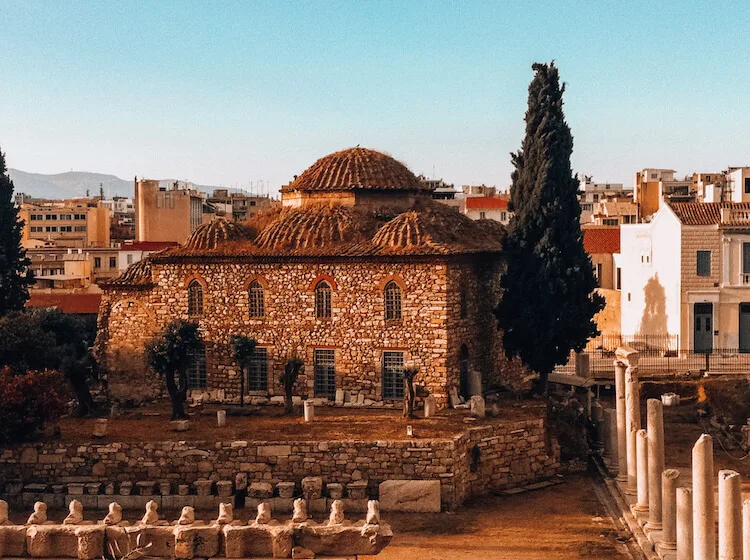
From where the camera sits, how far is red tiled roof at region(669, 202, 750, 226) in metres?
47.2

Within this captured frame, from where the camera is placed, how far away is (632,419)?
3259 centimetres

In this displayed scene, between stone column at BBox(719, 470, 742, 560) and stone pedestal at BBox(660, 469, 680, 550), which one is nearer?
stone column at BBox(719, 470, 742, 560)

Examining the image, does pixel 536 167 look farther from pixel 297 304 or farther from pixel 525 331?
pixel 297 304

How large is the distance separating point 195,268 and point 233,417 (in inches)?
243

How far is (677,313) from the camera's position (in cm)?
4775

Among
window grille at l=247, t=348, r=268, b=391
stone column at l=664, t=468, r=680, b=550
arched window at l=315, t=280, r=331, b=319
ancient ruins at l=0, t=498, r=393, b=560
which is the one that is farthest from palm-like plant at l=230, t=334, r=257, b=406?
stone column at l=664, t=468, r=680, b=550

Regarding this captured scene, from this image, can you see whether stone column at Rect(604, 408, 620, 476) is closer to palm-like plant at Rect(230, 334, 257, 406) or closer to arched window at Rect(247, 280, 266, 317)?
palm-like plant at Rect(230, 334, 257, 406)

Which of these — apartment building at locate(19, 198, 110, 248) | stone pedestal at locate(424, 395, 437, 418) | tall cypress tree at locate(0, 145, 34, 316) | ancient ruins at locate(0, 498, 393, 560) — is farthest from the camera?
apartment building at locate(19, 198, 110, 248)

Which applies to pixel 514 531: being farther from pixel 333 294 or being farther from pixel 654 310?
pixel 654 310

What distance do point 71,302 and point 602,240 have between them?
28138 millimetres

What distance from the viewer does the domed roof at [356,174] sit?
42156mm

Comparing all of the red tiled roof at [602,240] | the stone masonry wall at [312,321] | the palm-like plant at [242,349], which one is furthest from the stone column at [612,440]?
the red tiled roof at [602,240]

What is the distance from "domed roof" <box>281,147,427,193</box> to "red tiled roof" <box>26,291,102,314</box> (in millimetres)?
17223

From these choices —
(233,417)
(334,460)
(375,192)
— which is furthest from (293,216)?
(334,460)
